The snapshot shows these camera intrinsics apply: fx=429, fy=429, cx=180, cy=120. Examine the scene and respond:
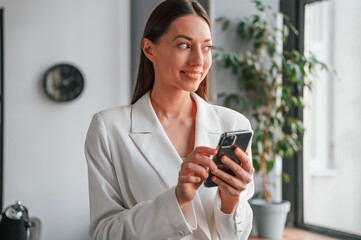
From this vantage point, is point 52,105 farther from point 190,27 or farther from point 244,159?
point 244,159

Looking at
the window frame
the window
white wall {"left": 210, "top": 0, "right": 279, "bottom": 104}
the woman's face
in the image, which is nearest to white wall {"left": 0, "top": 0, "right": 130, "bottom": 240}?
white wall {"left": 210, "top": 0, "right": 279, "bottom": 104}

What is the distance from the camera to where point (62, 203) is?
163 inches

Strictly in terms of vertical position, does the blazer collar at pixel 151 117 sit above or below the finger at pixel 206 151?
above

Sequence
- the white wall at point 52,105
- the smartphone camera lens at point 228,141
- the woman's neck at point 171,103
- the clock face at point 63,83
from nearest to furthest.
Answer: the smartphone camera lens at point 228,141, the woman's neck at point 171,103, the white wall at point 52,105, the clock face at point 63,83

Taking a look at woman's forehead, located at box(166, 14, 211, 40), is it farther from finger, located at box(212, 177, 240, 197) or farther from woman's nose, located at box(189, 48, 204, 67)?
finger, located at box(212, 177, 240, 197)

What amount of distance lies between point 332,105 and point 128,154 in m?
2.60

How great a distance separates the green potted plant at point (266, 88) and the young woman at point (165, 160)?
6.12ft

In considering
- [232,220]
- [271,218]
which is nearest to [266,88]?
[271,218]

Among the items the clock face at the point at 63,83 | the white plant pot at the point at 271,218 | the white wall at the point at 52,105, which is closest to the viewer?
the white plant pot at the point at 271,218

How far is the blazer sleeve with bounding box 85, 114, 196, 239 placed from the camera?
1141mm

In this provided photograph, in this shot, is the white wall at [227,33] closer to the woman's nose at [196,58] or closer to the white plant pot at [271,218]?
the white plant pot at [271,218]

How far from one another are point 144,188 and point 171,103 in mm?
306

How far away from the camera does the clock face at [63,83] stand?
4.09 meters

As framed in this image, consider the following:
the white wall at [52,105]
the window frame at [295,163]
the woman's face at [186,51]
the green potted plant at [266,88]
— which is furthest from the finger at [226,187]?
the white wall at [52,105]
